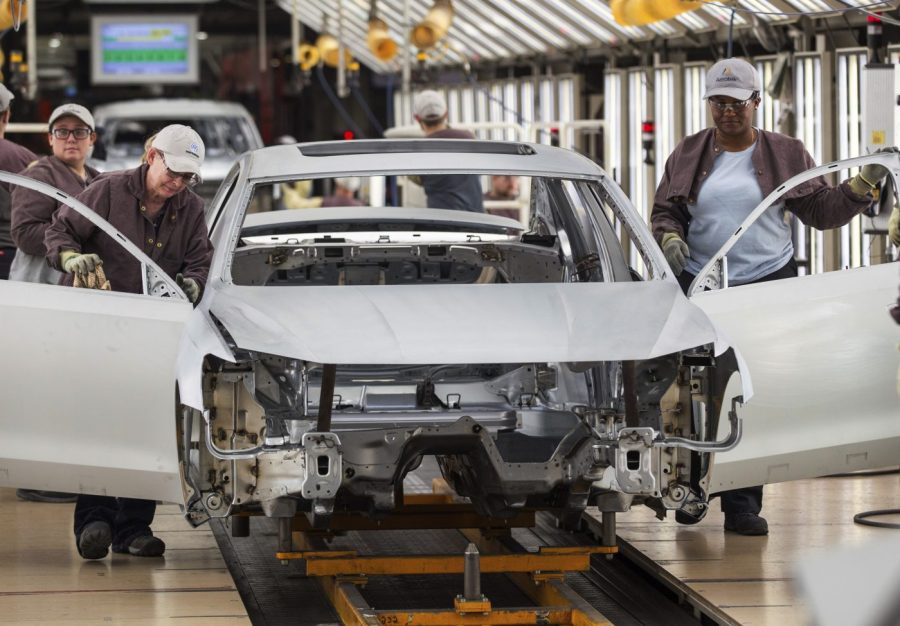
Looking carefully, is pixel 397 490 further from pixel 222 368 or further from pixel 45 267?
pixel 45 267

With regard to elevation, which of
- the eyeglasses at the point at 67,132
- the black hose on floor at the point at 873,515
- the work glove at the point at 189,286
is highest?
the eyeglasses at the point at 67,132

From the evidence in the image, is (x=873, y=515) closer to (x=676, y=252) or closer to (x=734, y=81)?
(x=676, y=252)

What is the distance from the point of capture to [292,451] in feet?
16.6

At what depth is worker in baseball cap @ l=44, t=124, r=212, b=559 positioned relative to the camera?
598cm

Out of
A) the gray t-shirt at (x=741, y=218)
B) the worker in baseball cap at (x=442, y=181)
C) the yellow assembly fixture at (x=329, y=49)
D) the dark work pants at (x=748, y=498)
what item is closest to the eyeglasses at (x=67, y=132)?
the gray t-shirt at (x=741, y=218)

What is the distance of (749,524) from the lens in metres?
6.44

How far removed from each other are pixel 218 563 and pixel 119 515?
0.46 meters

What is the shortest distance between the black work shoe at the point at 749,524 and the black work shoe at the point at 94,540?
241cm

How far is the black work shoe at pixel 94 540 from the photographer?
19.8 ft

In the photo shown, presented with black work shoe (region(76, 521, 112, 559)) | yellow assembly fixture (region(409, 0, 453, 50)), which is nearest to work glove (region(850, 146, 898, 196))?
black work shoe (region(76, 521, 112, 559))

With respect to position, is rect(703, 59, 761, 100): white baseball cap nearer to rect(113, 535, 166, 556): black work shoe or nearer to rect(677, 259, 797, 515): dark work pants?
rect(677, 259, 797, 515): dark work pants

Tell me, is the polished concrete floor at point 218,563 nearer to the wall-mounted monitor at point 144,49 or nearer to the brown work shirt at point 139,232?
the brown work shirt at point 139,232

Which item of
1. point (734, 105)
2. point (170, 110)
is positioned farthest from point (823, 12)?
point (170, 110)

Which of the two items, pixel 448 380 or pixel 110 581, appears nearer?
pixel 110 581
